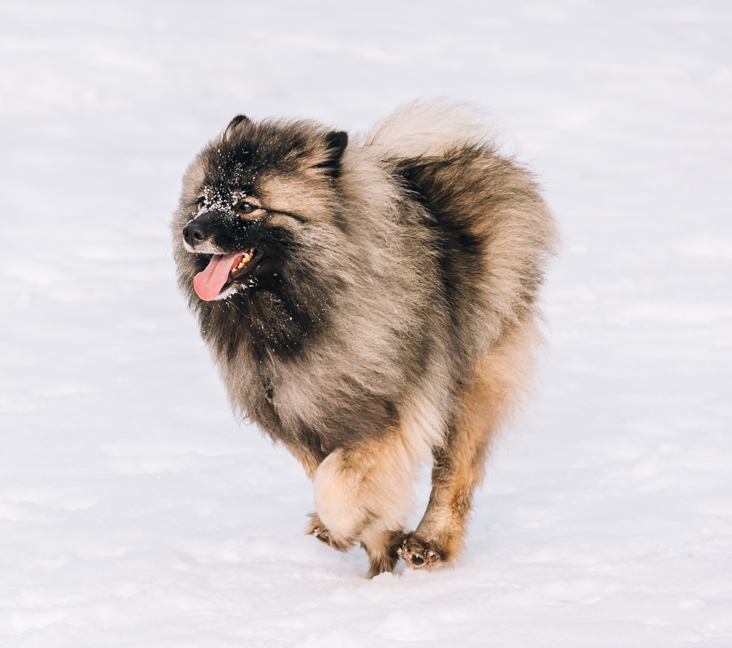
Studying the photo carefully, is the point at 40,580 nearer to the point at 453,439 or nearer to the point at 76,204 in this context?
the point at 453,439

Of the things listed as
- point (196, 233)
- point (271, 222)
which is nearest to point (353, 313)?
point (271, 222)

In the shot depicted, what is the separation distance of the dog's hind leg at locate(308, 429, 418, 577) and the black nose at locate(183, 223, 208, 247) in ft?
3.16

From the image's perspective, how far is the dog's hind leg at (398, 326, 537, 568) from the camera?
3926 mm

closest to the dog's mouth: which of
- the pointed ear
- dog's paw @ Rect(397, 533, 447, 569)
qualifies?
the pointed ear

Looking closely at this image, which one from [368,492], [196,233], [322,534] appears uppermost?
[196,233]

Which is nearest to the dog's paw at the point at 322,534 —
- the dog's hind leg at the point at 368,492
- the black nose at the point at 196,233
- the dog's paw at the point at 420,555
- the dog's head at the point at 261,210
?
the dog's hind leg at the point at 368,492

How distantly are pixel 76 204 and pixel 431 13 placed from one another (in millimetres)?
7500

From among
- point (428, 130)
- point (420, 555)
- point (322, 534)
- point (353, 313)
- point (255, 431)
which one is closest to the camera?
point (353, 313)

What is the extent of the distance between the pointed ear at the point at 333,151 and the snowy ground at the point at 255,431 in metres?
1.55

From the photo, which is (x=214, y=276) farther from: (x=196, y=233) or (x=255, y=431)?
(x=255, y=431)

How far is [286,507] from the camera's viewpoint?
441cm

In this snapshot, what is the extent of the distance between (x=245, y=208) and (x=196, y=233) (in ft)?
0.77

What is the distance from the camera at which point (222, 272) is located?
348 cm

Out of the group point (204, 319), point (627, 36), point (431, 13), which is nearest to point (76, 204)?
point (204, 319)
